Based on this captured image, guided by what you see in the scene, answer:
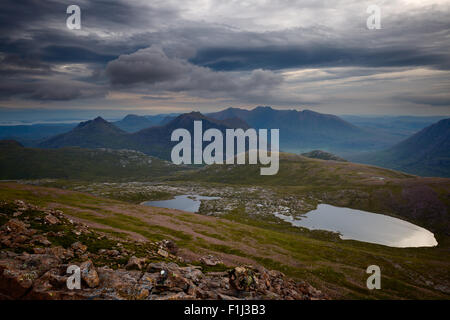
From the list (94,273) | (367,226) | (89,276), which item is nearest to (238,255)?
(94,273)

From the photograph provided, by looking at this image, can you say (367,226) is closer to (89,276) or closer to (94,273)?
(94,273)

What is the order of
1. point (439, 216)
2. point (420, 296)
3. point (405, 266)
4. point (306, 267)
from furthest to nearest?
point (439, 216) → point (405, 266) → point (306, 267) → point (420, 296)

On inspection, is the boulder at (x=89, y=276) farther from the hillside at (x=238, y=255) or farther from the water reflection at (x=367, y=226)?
the water reflection at (x=367, y=226)

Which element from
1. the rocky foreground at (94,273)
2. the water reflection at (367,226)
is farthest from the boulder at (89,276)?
the water reflection at (367,226)

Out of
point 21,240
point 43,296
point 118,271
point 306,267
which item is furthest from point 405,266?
point 21,240

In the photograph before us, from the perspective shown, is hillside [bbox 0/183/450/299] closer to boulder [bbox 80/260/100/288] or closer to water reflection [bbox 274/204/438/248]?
boulder [bbox 80/260/100/288]

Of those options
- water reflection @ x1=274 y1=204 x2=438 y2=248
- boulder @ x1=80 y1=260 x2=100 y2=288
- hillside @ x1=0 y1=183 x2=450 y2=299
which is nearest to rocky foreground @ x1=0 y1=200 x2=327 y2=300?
boulder @ x1=80 y1=260 x2=100 y2=288

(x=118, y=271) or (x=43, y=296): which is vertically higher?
(x=43, y=296)
